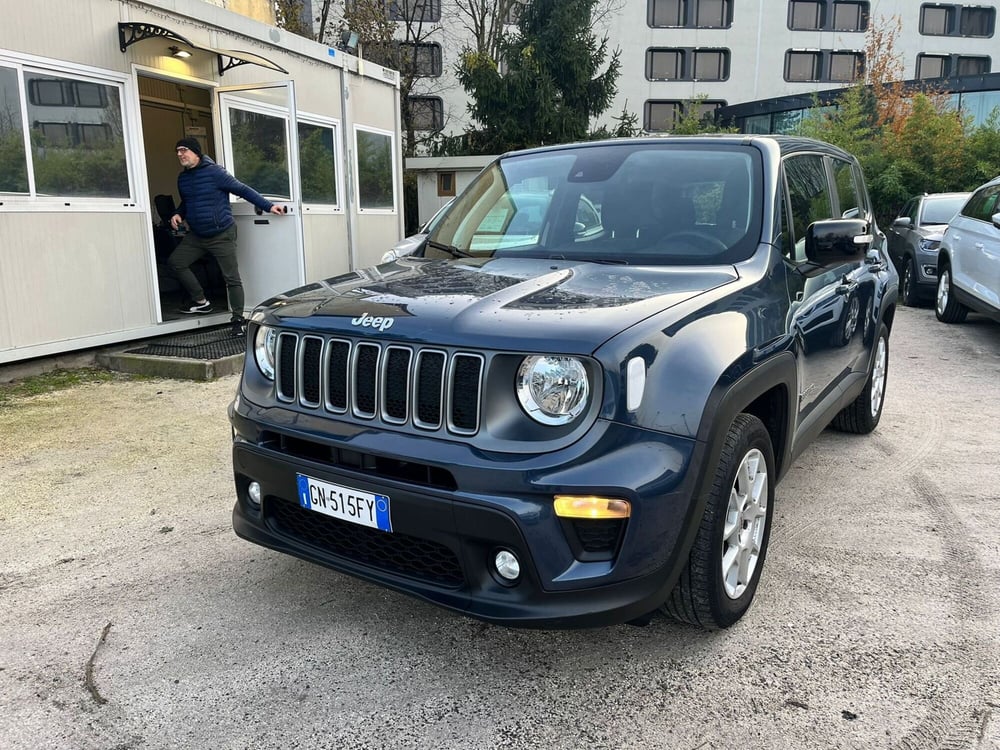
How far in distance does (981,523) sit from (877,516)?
17.8 inches

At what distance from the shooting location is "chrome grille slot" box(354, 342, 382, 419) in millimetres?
2379

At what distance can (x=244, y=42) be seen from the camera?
814cm

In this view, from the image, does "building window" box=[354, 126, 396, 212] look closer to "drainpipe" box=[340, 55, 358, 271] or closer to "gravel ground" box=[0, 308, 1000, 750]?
"drainpipe" box=[340, 55, 358, 271]

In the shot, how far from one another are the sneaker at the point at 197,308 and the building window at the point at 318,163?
1.83m

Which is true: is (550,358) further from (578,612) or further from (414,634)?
(414,634)

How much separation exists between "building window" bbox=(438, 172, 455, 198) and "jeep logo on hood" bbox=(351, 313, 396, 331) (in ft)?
55.5

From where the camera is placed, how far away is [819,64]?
37625 millimetres

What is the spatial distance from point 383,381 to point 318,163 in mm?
7737

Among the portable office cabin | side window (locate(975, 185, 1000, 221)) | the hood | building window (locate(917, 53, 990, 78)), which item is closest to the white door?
the portable office cabin

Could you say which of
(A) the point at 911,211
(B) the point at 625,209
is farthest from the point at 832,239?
(A) the point at 911,211

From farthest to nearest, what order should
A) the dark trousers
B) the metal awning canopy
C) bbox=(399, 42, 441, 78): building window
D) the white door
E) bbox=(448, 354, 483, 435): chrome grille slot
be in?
bbox=(399, 42, 441, 78): building window
the white door
the dark trousers
the metal awning canopy
bbox=(448, 354, 483, 435): chrome grille slot

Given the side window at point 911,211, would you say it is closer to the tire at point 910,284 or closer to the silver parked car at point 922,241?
the silver parked car at point 922,241

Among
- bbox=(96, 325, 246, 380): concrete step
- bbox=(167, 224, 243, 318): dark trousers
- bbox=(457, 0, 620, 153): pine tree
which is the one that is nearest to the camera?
bbox=(96, 325, 246, 380): concrete step

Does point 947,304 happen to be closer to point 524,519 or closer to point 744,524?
point 744,524
